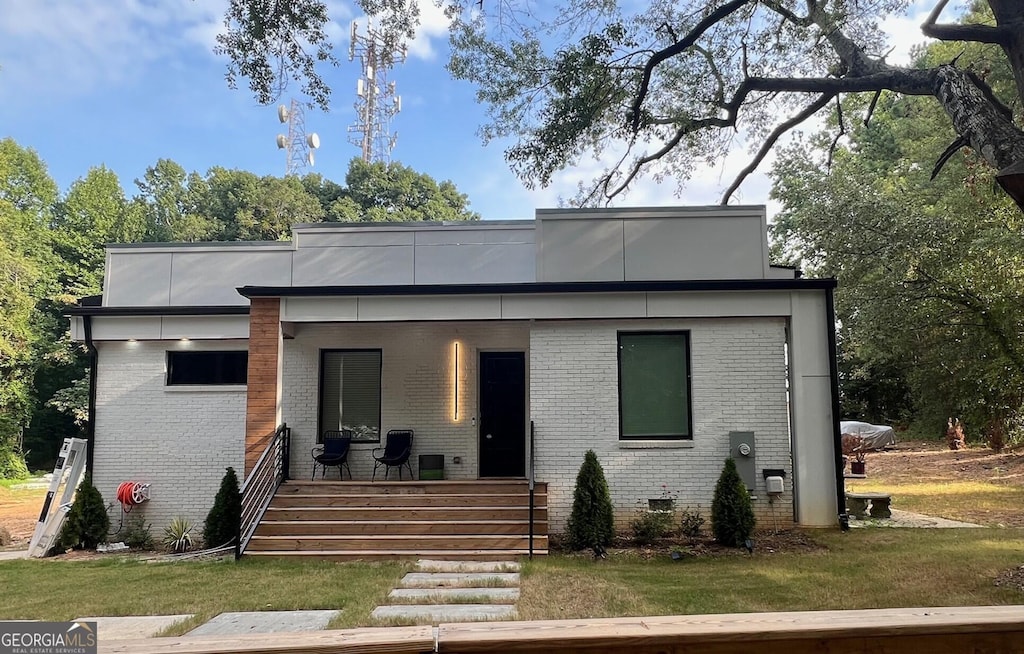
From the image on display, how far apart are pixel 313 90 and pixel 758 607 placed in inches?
358

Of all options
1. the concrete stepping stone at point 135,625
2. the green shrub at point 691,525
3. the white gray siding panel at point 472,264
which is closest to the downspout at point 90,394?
the white gray siding panel at point 472,264

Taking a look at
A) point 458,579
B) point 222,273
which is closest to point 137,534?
point 222,273

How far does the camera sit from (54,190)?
104ft

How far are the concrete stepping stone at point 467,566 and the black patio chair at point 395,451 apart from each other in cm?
264

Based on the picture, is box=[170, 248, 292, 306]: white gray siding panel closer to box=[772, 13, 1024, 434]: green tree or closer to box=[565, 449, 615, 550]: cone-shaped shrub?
box=[565, 449, 615, 550]: cone-shaped shrub

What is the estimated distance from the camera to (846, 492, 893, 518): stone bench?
11.0 m

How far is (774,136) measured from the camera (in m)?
13.7

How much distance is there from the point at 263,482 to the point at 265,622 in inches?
166

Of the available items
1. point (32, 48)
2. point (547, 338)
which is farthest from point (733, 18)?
point (32, 48)

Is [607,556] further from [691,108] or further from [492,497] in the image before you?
[691,108]

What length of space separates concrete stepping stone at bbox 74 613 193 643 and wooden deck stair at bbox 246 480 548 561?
2575 mm

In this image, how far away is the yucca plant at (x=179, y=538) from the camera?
1012cm

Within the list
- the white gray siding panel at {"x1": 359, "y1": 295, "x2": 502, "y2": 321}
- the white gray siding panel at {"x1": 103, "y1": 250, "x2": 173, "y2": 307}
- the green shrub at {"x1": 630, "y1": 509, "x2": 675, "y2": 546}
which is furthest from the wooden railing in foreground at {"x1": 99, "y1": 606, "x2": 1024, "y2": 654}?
the white gray siding panel at {"x1": 103, "y1": 250, "x2": 173, "y2": 307}

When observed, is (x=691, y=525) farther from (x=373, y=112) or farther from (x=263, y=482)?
(x=373, y=112)
